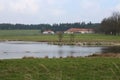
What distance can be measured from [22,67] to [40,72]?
222 centimetres

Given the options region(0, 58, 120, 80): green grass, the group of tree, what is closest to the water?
region(0, 58, 120, 80): green grass

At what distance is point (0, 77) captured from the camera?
14.5 metres

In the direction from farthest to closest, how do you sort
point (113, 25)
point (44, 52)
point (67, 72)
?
point (113, 25), point (44, 52), point (67, 72)

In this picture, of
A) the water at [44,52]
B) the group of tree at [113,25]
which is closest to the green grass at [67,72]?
the water at [44,52]

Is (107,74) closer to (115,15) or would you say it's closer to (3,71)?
(3,71)

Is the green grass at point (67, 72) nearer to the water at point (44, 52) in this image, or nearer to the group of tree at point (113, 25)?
the water at point (44, 52)

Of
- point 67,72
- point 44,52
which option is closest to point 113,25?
point 44,52

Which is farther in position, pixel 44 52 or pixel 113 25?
pixel 113 25

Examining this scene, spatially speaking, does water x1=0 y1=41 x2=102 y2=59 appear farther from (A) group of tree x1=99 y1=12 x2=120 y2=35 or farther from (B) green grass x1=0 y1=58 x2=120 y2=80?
(A) group of tree x1=99 y1=12 x2=120 y2=35

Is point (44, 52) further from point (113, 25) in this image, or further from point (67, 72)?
point (113, 25)

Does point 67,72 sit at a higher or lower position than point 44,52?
higher

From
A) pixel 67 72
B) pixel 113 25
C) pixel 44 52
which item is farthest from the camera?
pixel 113 25

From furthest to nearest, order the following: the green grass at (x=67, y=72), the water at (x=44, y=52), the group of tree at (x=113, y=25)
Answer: the group of tree at (x=113, y=25), the water at (x=44, y=52), the green grass at (x=67, y=72)

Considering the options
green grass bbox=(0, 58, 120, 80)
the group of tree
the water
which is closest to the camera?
green grass bbox=(0, 58, 120, 80)
